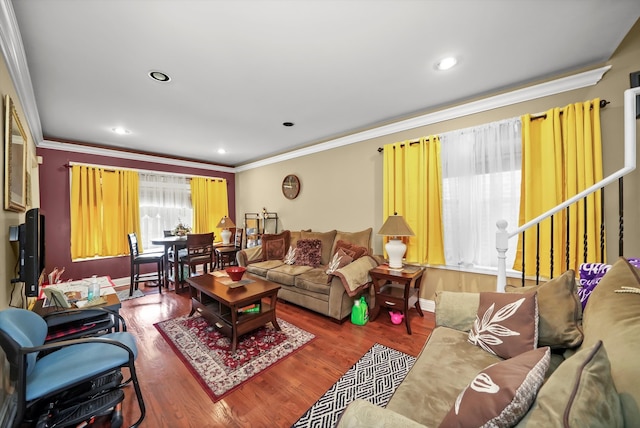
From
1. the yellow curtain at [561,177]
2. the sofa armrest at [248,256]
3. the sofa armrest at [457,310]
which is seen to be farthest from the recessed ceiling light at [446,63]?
the sofa armrest at [248,256]

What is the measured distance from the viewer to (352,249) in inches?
127

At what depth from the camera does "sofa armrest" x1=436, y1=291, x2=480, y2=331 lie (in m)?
1.64

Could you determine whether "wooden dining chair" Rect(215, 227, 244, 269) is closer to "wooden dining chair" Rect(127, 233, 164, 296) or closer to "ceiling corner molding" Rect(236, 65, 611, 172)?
"wooden dining chair" Rect(127, 233, 164, 296)

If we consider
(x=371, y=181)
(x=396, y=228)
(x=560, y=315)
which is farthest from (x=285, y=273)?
(x=560, y=315)

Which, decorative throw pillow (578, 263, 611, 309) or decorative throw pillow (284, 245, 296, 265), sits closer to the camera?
decorative throw pillow (578, 263, 611, 309)

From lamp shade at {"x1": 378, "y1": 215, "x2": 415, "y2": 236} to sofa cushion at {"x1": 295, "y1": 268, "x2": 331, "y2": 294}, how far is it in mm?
879

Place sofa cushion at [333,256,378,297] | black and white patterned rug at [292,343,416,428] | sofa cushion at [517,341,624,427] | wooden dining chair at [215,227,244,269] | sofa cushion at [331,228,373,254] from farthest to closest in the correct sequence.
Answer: wooden dining chair at [215,227,244,269] < sofa cushion at [331,228,373,254] < sofa cushion at [333,256,378,297] < black and white patterned rug at [292,343,416,428] < sofa cushion at [517,341,624,427]

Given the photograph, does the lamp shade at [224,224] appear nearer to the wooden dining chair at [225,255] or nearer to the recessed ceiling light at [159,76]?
the wooden dining chair at [225,255]

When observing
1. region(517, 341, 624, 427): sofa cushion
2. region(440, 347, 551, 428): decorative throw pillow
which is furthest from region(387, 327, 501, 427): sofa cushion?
region(517, 341, 624, 427): sofa cushion

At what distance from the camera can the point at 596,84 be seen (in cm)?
212

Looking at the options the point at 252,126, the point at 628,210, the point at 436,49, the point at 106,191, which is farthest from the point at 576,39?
the point at 106,191

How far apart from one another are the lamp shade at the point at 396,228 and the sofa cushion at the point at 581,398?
6.98 feet

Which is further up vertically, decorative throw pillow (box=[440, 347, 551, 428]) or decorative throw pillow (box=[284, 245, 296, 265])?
decorative throw pillow (box=[440, 347, 551, 428])

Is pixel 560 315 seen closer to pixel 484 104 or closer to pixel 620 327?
pixel 620 327
